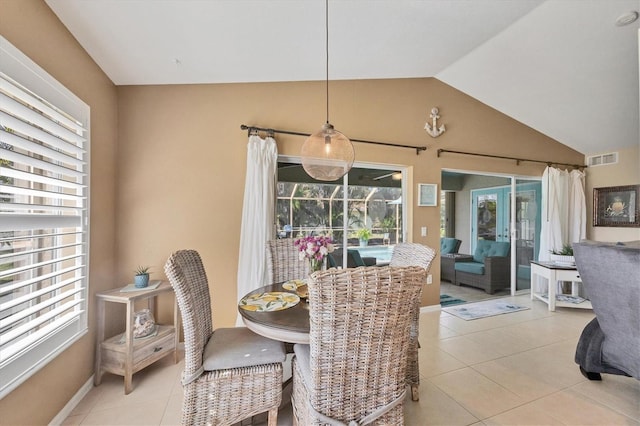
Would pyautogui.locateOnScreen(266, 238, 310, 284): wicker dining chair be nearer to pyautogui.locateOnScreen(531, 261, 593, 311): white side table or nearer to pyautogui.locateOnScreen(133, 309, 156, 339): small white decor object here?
pyautogui.locateOnScreen(133, 309, 156, 339): small white decor object

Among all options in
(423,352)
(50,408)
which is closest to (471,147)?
(423,352)

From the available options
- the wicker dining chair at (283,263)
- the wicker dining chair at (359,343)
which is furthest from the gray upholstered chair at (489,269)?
the wicker dining chair at (359,343)

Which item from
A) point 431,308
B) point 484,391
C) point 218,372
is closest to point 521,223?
point 431,308

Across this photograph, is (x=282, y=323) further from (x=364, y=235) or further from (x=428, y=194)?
(x=428, y=194)

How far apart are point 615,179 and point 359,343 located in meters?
5.96

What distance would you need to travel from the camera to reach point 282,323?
1488mm

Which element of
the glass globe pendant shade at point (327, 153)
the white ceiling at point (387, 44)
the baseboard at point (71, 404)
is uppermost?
the white ceiling at point (387, 44)

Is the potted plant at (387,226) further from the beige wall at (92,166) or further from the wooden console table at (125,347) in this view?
the beige wall at (92,166)

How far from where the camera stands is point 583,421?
1.84 m

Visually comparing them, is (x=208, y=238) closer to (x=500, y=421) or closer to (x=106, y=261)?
(x=106, y=261)

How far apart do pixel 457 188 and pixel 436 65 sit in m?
3.89

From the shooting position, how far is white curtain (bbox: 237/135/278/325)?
2.83 m

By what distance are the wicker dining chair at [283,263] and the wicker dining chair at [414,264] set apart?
90cm

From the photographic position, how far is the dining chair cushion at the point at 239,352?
5.26 feet
